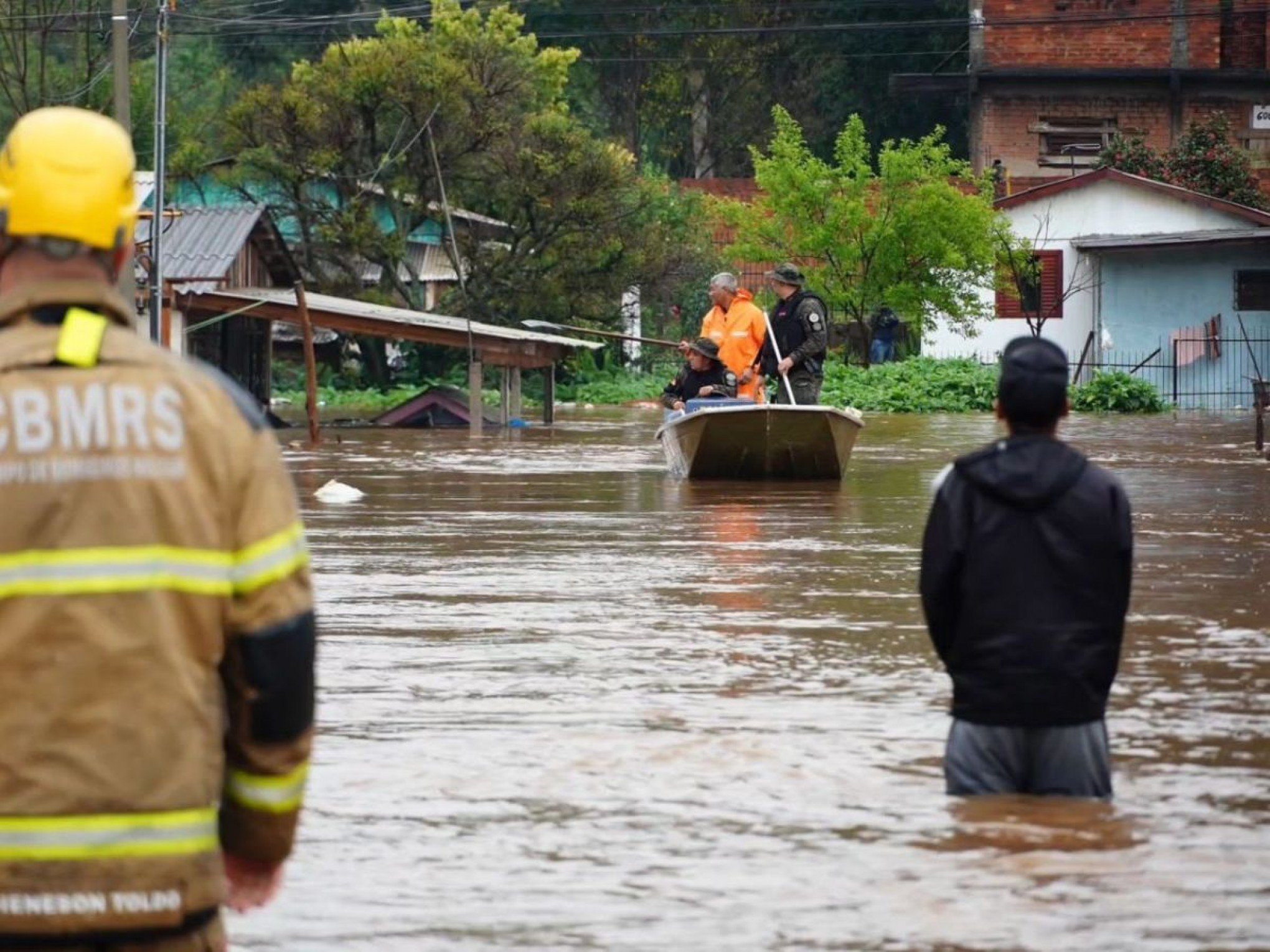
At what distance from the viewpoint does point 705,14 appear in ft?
234

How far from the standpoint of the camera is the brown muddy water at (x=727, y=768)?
597 centimetres

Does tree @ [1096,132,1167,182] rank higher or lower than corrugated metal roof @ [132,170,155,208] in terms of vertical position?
higher

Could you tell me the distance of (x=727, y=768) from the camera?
778 centimetres

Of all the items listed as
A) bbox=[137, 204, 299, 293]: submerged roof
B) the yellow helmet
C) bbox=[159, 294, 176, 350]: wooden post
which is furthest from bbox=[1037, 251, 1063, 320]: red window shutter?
the yellow helmet

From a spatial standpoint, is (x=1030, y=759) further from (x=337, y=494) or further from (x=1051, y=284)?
(x=1051, y=284)

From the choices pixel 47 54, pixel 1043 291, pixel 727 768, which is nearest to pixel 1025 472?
pixel 727 768

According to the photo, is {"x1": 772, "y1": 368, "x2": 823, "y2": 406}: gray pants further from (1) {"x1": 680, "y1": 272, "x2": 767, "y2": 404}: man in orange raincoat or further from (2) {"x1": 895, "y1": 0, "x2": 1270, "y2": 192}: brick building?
(2) {"x1": 895, "y1": 0, "x2": 1270, "y2": 192}: brick building

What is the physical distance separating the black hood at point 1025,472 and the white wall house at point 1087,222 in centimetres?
4154

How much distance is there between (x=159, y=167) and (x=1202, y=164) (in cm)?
2779

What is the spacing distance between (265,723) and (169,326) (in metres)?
33.8

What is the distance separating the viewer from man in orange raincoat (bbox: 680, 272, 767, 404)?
20922mm

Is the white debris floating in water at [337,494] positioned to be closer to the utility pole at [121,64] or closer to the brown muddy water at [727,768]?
the brown muddy water at [727,768]

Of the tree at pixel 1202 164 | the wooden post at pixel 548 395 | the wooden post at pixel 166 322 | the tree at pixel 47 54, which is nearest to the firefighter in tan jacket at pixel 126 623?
the wooden post at pixel 166 322

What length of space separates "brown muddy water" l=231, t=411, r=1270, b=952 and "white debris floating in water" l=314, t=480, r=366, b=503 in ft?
15.2
